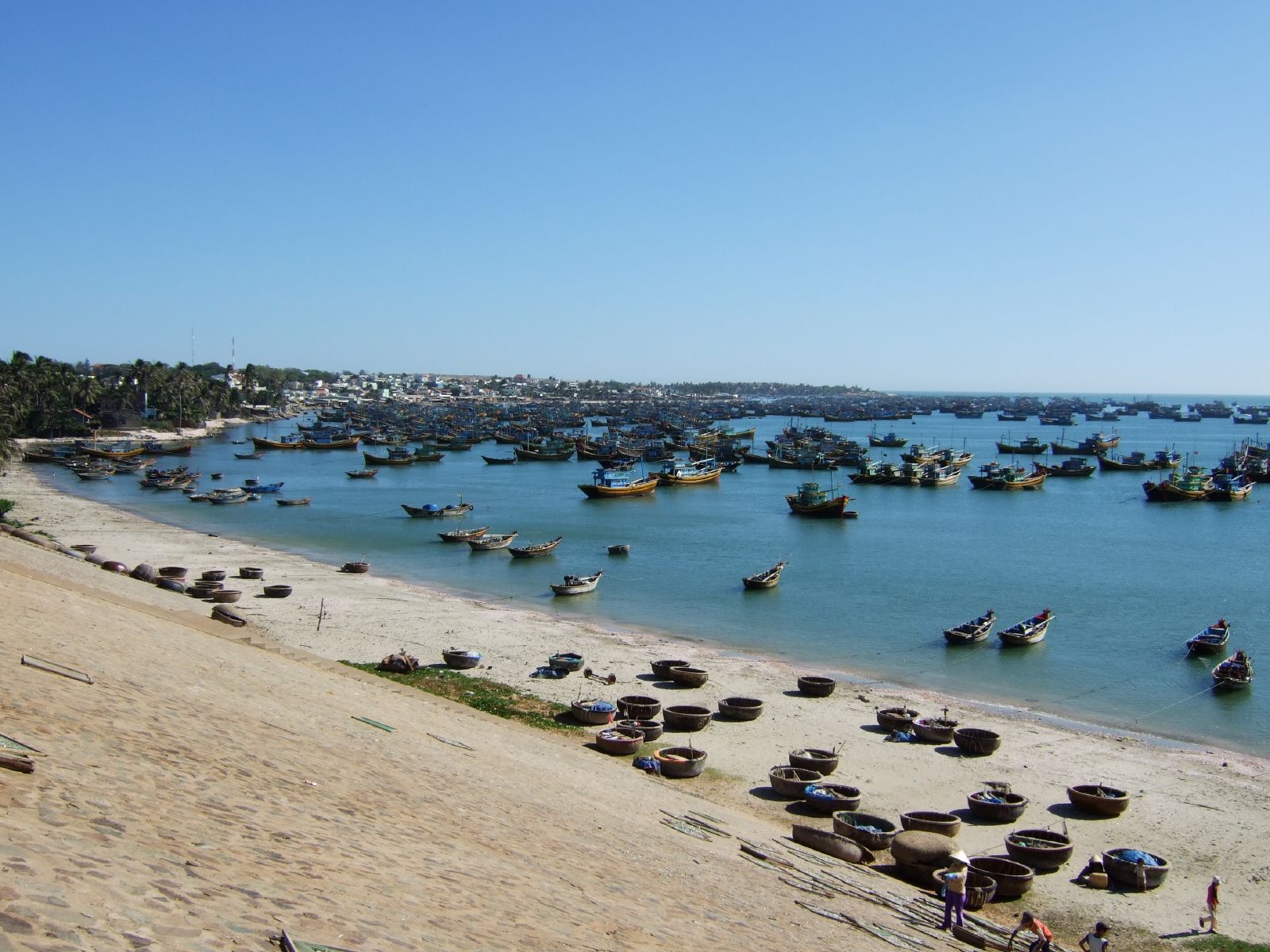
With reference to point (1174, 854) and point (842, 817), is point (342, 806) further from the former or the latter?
point (1174, 854)

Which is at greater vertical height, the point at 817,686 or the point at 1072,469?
the point at 1072,469

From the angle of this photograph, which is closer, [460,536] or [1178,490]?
[460,536]

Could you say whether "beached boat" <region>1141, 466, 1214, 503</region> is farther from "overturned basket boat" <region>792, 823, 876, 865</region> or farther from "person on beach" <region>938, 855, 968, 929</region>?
"person on beach" <region>938, 855, 968, 929</region>

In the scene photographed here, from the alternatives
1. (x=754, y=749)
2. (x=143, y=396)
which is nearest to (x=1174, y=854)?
(x=754, y=749)

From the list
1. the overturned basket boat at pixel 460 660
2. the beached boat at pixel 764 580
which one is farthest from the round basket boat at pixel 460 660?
the beached boat at pixel 764 580

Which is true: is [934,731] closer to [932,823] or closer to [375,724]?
[932,823]

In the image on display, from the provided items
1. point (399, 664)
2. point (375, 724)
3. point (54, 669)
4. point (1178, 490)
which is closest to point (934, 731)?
point (375, 724)

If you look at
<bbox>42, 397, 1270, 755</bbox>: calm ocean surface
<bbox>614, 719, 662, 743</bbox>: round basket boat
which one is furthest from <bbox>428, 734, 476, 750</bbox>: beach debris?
<bbox>42, 397, 1270, 755</bbox>: calm ocean surface
